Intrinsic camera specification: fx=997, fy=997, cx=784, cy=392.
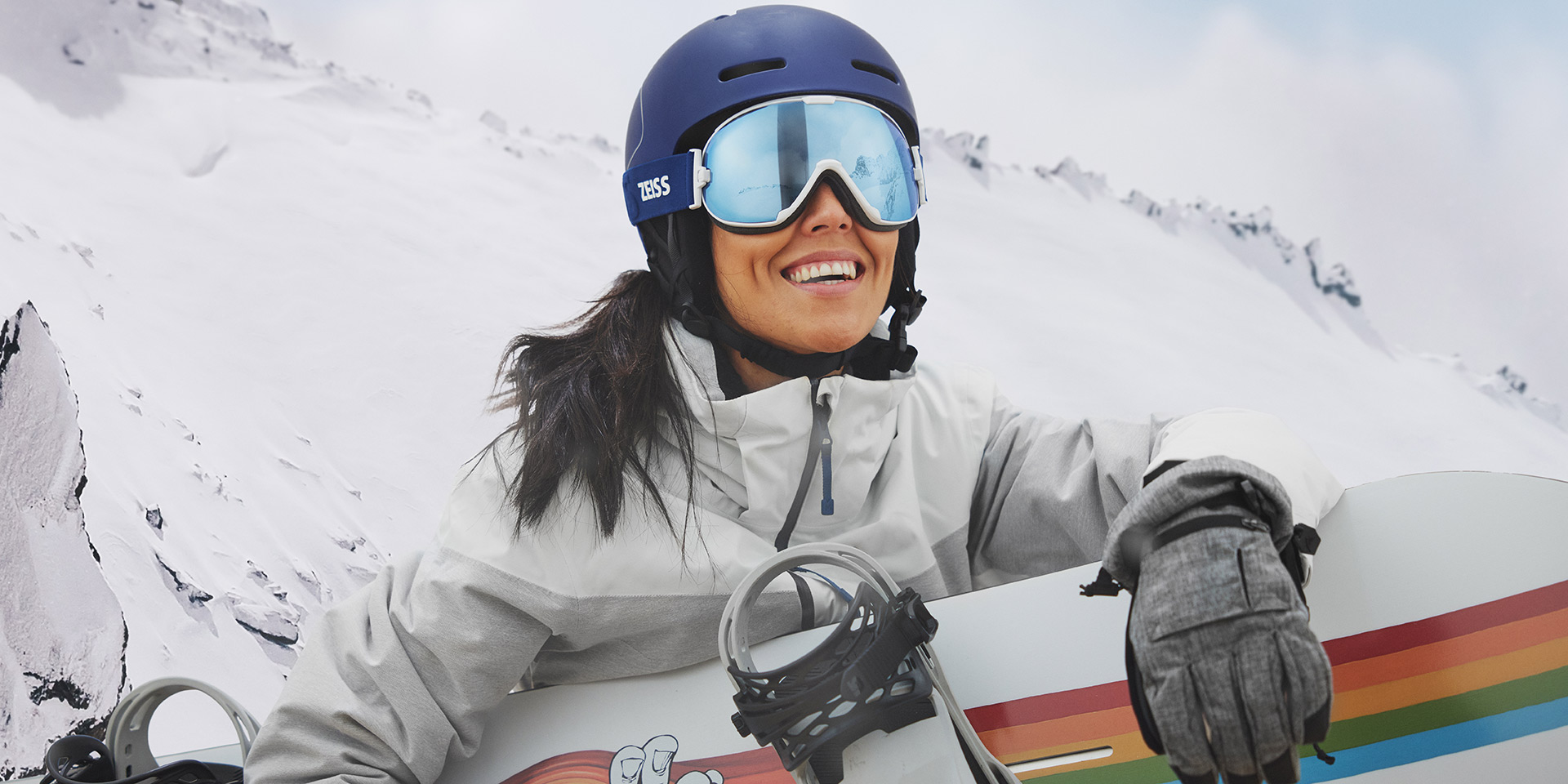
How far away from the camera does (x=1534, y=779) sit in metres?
1.10

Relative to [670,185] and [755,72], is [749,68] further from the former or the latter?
[670,185]

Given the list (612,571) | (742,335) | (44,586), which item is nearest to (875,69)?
(742,335)

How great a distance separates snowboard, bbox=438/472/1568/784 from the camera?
1.12m

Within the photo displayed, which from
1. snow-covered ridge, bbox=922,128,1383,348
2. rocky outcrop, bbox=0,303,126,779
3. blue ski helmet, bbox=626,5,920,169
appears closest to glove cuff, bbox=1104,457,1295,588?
blue ski helmet, bbox=626,5,920,169

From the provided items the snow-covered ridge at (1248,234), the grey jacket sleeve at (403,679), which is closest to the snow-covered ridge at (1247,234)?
the snow-covered ridge at (1248,234)

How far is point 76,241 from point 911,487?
96.5 inches

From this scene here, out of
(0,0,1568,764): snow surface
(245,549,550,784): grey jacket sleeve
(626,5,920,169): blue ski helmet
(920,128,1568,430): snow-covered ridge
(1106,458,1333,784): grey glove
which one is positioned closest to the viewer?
(1106,458,1333,784): grey glove

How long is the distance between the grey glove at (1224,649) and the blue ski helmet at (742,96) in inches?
25.8

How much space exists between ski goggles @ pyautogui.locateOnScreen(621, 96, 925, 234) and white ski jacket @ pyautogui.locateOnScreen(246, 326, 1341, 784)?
0.68ft

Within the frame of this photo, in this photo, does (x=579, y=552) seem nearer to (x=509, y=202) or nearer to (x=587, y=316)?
(x=587, y=316)

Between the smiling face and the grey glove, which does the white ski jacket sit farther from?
the grey glove

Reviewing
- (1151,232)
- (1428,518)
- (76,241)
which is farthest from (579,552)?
(1151,232)

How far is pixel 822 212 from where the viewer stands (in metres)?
1.38

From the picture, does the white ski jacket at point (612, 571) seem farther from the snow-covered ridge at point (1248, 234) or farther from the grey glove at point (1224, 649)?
the snow-covered ridge at point (1248, 234)
